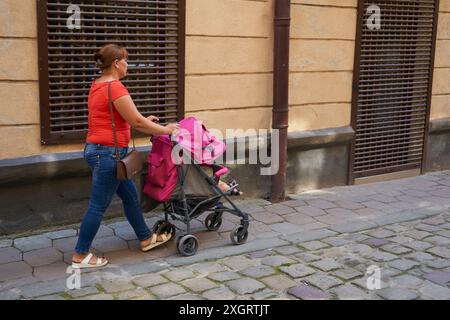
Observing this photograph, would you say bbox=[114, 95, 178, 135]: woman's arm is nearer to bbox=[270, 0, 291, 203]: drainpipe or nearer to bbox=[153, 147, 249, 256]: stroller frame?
bbox=[153, 147, 249, 256]: stroller frame

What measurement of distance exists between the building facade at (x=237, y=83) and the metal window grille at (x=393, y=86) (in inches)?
0.8

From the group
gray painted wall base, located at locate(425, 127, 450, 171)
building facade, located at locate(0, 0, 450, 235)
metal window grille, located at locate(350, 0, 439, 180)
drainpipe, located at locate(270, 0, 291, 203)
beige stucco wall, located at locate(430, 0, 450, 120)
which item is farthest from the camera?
gray painted wall base, located at locate(425, 127, 450, 171)

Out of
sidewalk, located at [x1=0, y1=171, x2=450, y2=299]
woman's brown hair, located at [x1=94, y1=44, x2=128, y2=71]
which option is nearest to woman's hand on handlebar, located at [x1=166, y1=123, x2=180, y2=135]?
woman's brown hair, located at [x1=94, y1=44, x2=128, y2=71]

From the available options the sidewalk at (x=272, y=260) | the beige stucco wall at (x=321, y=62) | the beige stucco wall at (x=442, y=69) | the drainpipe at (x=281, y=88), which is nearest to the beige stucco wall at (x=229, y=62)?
the drainpipe at (x=281, y=88)

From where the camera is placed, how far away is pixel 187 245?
16.6ft

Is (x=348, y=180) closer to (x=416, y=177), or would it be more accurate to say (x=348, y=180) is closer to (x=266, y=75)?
(x=416, y=177)

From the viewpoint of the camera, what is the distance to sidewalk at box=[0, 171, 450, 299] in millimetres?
4391

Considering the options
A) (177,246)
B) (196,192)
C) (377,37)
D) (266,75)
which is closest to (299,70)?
(266,75)

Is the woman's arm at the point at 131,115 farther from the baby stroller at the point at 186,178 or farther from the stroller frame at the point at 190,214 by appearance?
the stroller frame at the point at 190,214

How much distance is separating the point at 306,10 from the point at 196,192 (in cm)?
301

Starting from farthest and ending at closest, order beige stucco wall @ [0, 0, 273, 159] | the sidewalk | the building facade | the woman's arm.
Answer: the building facade, beige stucco wall @ [0, 0, 273, 159], the woman's arm, the sidewalk

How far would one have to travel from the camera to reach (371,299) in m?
4.29

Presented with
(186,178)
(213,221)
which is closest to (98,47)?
(186,178)

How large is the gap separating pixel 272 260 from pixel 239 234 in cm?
47
